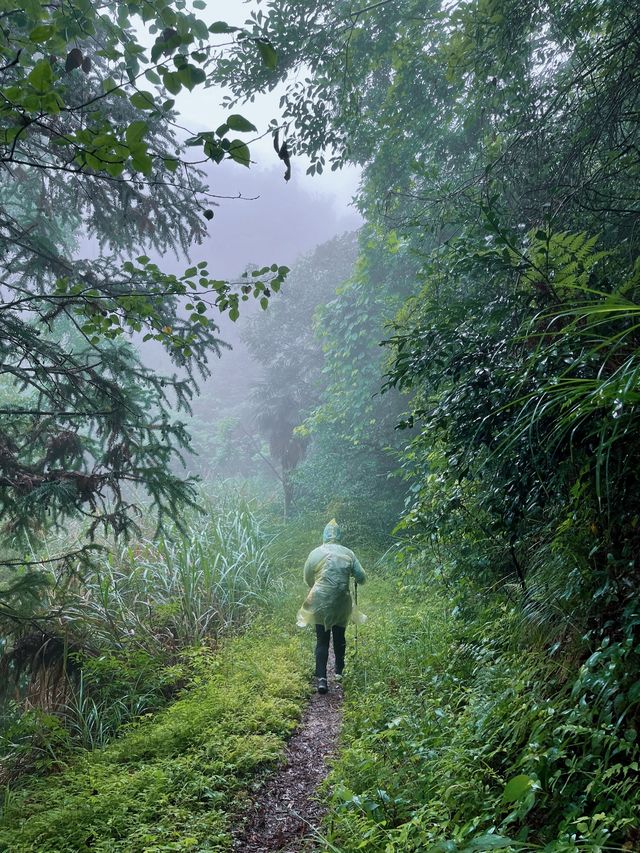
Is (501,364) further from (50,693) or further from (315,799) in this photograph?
(50,693)

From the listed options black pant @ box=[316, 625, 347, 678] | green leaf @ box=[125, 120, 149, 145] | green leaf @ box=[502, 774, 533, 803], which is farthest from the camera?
black pant @ box=[316, 625, 347, 678]

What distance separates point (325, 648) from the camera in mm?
6000

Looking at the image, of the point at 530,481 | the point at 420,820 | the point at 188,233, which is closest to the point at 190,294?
the point at 530,481

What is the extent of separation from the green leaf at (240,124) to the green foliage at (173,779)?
3.46 m

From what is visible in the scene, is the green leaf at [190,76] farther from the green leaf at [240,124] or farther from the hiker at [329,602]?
the hiker at [329,602]

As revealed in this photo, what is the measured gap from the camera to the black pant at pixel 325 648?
5.89 metres

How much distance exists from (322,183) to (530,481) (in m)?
86.0

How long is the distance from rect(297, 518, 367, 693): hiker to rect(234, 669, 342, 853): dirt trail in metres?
0.87

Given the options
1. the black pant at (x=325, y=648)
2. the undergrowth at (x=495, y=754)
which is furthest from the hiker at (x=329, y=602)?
the undergrowth at (x=495, y=754)

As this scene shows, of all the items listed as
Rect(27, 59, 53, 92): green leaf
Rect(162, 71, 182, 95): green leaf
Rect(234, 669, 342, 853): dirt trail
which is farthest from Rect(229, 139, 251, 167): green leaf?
Rect(234, 669, 342, 853): dirt trail

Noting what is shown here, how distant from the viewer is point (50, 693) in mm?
5402

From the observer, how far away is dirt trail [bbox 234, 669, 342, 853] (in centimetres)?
327

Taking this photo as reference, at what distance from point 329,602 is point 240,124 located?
5081 mm

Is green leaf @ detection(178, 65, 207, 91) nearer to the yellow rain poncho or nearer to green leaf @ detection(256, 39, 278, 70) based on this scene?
green leaf @ detection(256, 39, 278, 70)
